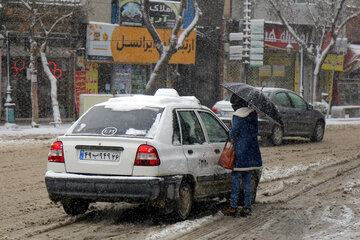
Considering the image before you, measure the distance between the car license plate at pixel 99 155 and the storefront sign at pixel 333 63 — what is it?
33250 mm

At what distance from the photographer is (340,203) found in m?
9.16

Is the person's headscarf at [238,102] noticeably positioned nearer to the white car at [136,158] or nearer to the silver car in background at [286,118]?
the white car at [136,158]

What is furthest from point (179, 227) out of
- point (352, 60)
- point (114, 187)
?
point (352, 60)

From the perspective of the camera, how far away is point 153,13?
3061cm

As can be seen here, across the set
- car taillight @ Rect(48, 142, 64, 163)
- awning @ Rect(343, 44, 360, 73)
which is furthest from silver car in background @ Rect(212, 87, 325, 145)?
awning @ Rect(343, 44, 360, 73)

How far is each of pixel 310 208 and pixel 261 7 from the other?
28.2 m

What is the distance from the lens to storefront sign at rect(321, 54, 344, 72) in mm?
39406

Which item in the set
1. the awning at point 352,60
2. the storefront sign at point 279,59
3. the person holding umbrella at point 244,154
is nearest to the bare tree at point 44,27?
the storefront sign at point 279,59

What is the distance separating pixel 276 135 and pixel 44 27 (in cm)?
1110

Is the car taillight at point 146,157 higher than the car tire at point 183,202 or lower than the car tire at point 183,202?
higher

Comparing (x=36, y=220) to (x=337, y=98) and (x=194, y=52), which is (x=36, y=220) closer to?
(x=194, y=52)

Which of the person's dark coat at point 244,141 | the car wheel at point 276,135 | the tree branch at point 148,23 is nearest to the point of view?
the person's dark coat at point 244,141

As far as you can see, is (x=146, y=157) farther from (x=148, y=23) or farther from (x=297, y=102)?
(x=148, y=23)

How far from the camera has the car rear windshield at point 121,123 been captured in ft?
24.3
